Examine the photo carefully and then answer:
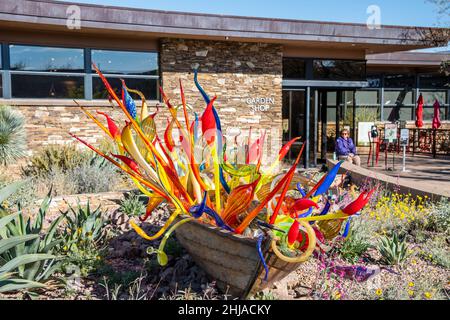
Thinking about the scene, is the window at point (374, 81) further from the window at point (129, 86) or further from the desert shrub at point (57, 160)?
the desert shrub at point (57, 160)

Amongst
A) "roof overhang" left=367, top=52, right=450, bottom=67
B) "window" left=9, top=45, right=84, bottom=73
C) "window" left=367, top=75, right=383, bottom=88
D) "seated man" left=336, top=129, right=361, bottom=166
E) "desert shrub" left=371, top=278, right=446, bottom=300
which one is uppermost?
"roof overhang" left=367, top=52, right=450, bottom=67

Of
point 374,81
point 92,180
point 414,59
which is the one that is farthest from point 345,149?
point 374,81

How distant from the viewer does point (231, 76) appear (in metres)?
12.2

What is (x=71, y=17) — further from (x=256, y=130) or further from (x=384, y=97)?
(x=384, y=97)

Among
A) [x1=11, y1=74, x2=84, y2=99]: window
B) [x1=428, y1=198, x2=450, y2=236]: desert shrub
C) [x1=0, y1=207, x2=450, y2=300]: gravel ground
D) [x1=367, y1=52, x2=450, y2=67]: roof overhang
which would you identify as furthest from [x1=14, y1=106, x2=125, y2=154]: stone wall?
[x1=367, y1=52, x2=450, y2=67]: roof overhang

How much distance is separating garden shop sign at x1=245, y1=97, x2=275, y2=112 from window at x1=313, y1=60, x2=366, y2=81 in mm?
1909

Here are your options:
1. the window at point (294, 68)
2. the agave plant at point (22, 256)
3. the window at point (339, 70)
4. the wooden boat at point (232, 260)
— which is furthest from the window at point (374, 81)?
the agave plant at point (22, 256)

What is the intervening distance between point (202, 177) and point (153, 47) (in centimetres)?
853

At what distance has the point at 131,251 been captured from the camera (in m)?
4.55

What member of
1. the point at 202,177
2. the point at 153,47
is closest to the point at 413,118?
the point at 153,47

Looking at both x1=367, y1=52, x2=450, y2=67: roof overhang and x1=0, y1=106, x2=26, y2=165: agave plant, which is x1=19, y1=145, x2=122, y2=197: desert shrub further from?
x1=367, y1=52, x2=450, y2=67: roof overhang

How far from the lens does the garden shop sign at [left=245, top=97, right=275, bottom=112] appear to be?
1245 cm

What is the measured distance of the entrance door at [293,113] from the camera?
13477 mm
